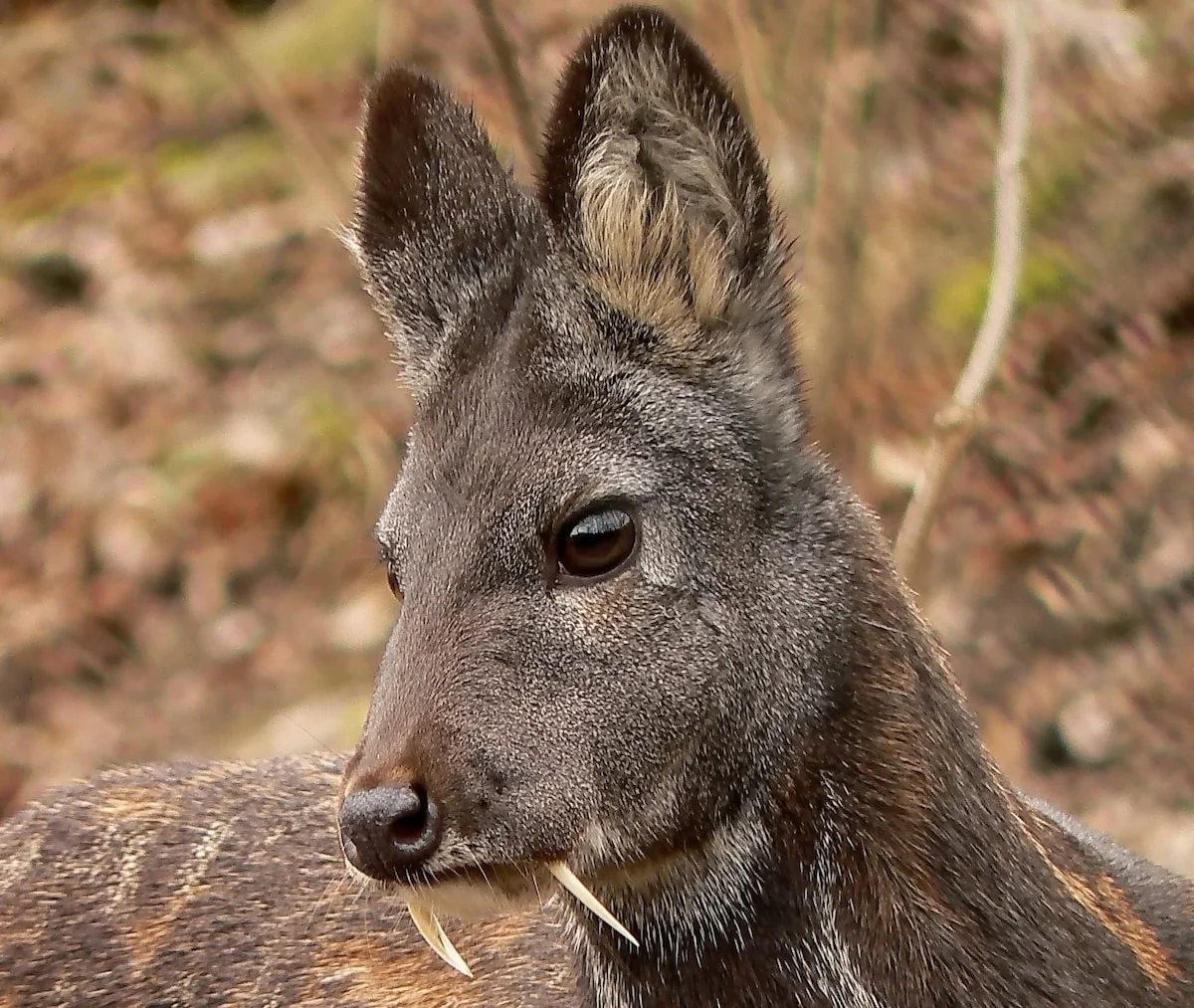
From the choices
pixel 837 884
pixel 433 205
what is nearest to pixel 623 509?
pixel 837 884

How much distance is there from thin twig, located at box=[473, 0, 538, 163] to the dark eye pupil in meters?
2.84

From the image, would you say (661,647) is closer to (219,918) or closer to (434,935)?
(434,935)

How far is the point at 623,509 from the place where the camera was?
11.4 ft

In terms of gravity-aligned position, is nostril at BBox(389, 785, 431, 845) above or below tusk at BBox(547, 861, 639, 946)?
above

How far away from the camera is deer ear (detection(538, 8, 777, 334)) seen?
346cm

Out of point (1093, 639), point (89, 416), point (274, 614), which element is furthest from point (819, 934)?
point (89, 416)

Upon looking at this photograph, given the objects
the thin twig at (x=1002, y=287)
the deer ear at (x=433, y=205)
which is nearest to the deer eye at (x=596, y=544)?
the deer ear at (x=433, y=205)

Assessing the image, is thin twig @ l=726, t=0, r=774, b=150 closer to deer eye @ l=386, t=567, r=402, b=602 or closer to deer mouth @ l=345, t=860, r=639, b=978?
deer eye @ l=386, t=567, r=402, b=602

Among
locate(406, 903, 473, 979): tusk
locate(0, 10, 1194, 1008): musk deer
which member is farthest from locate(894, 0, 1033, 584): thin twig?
locate(406, 903, 473, 979): tusk

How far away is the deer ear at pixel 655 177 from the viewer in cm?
346

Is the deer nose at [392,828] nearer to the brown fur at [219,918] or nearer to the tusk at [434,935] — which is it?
the tusk at [434,935]

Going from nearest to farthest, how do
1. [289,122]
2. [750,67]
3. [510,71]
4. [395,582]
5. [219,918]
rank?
[395,582] < [219,918] < [510,71] < [750,67] < [289,122]

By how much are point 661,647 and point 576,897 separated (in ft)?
1.95

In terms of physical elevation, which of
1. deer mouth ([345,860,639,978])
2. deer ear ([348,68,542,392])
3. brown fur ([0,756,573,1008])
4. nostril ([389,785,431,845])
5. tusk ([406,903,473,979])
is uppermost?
deer ear ([348,68,542,392])
